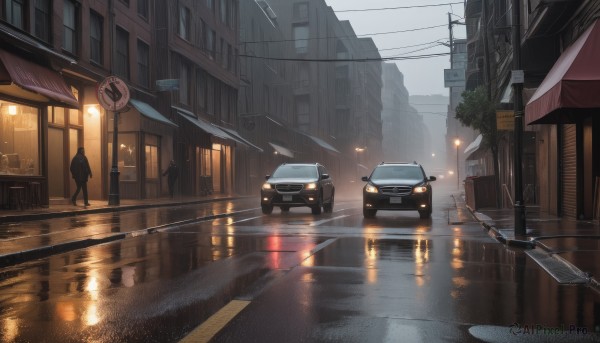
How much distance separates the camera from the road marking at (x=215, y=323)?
4.40 m

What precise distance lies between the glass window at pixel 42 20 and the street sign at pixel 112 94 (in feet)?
7.96

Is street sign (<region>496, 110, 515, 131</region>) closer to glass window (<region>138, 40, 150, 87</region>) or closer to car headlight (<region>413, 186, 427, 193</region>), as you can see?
car headlight (<region>413, 186, 427, 193</region>)

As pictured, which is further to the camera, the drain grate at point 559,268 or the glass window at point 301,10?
the glass window at point 301,10

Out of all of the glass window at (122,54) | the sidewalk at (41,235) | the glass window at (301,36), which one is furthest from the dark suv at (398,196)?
the glass window at (301,36)

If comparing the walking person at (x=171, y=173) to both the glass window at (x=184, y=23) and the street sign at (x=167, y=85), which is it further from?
the glass window at (x=184, y=23)

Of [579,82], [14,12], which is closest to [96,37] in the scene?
[14,12]

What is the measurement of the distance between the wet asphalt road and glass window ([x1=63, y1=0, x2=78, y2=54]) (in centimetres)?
1426

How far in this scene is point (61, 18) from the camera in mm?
21625

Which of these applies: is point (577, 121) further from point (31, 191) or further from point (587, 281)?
point (31, 191)

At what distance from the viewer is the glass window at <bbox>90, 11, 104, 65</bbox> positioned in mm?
24553

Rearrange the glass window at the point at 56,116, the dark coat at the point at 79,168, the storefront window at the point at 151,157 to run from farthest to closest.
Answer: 1. the storefront window at the point at 151,157
2. the glass window at the point at 56,116
3. the dark coat at the point at 79,168

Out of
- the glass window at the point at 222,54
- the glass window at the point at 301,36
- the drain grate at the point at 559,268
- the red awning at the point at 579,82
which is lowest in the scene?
the drain grate at the point at 559,268

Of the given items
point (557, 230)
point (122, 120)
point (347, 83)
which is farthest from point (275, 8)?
point (557, 230)

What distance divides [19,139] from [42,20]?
15.2 ft
